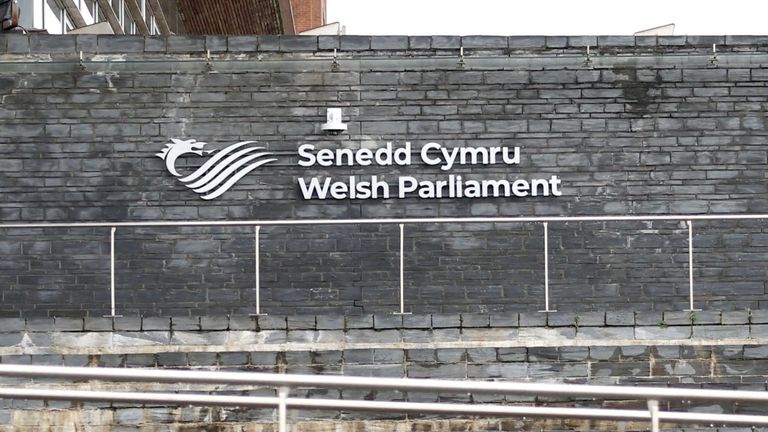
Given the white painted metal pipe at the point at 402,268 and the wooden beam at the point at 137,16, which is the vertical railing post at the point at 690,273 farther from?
the wooden beam at the point at 137,16

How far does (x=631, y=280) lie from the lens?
44.8ft

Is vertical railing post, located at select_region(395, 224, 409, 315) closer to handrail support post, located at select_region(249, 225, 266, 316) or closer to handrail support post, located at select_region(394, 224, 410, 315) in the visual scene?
handrail support post, located at select_region(394, 224, 410, 315)

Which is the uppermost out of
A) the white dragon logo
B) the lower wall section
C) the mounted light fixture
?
the mounted light fixture

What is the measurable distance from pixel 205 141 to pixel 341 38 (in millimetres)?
1905

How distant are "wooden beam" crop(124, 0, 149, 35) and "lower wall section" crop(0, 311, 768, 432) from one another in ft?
39.1

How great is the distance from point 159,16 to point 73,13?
291 inches

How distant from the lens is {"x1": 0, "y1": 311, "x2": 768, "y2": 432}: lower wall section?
10.1 meters

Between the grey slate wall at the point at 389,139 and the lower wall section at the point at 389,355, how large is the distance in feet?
8.08

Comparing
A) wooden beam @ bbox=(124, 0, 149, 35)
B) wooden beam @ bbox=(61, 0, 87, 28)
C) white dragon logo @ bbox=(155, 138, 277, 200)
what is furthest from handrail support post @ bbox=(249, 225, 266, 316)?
wooden beam @ bbox=(124, 0, 149, 35)

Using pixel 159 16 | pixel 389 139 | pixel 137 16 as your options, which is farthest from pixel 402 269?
pixel 159 16

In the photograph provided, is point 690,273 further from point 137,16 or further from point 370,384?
point 137,16

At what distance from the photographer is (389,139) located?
14227mm

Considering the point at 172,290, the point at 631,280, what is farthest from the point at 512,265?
the point at 172,290

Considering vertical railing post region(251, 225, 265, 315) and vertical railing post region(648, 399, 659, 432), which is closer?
vertical railing post region(648, 399, 659, 432)
